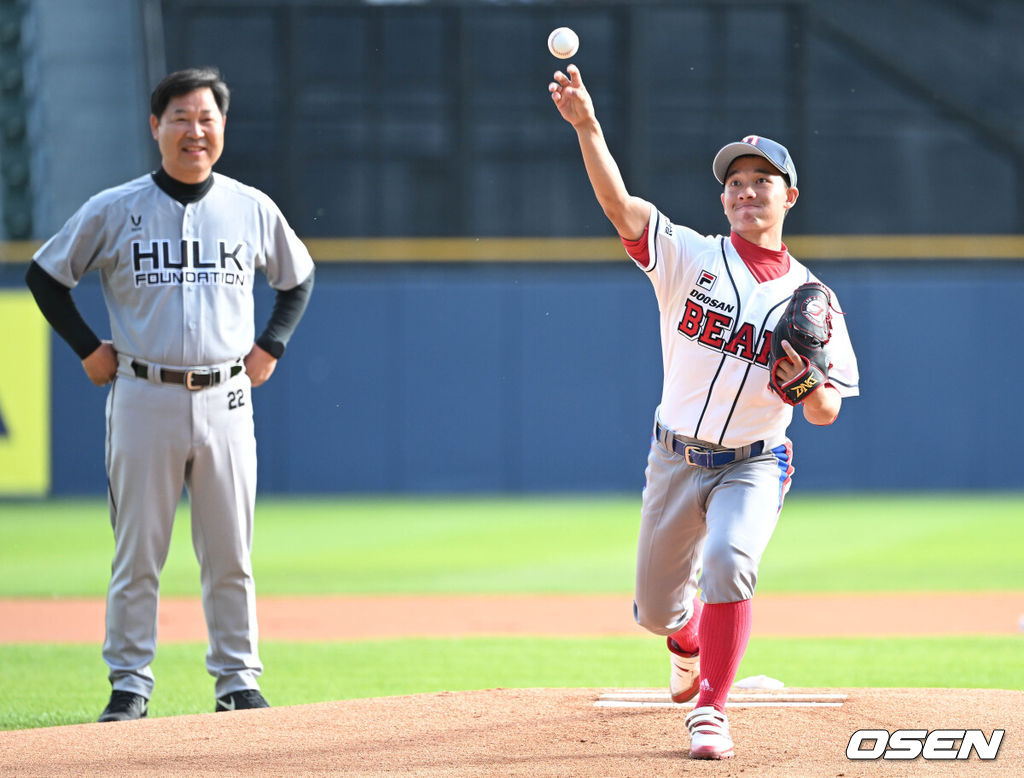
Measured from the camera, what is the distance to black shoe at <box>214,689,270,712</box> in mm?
4320

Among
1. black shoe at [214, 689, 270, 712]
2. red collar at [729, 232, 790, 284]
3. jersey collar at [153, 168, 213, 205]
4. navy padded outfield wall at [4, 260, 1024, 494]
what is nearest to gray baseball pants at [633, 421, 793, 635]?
red collar at [729, 232, 790, 284]

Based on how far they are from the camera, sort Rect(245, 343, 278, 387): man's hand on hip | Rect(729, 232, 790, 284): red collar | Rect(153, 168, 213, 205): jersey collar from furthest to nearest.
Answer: Rect(245, 343, 278, 387): man's hand on hip → Rect(153, 168, 213, 205): jersey collar → Rect(729, 232, 790, 284): red collar

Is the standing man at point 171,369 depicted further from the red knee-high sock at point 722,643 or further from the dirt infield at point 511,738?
the red knee-high sock at point 722,643

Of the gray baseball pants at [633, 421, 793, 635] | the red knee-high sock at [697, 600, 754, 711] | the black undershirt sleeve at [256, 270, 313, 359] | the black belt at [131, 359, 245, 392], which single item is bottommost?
the red knee-high sock at [697, 600, 754, 711]

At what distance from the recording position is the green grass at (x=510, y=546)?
845 cm

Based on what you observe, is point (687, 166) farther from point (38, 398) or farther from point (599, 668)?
point (599, 668)

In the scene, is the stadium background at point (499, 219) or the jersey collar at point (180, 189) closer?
the jersey collar at point (180, 189)

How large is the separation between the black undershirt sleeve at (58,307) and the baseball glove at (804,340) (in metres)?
2.00

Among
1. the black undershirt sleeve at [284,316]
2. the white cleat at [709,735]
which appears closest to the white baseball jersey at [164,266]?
the black undershirt sleeve at [284,316]

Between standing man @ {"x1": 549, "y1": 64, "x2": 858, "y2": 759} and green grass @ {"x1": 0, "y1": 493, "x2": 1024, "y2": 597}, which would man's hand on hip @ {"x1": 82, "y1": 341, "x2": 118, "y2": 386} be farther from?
green grass @ {"x1": 0, "y1": 493, "x2": 1024, "y2": 597}

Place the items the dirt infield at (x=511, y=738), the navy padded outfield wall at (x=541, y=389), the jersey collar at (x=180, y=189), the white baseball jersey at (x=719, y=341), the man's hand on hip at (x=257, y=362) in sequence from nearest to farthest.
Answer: the dirt infield at (x=511, y=738)
the white baseball jersey at (x=719, y=341)
the jersey collar at (x=180, y=189)
the man's hand on hip at (x=257, y=362)
the navy padded outfield wall at (x=541, y=389)

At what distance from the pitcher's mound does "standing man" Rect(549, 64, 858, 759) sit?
26 centimetres

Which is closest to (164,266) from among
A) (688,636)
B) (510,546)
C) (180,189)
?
(180,189)

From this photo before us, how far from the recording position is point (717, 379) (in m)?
3.85
